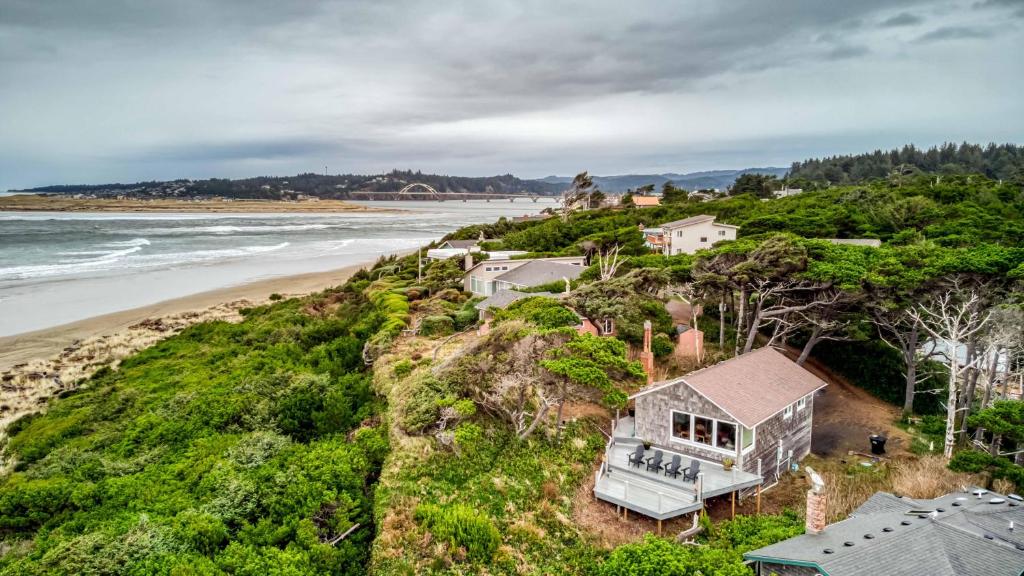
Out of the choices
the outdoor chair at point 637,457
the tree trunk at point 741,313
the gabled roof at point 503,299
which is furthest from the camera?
the gabled roof at point 503,299

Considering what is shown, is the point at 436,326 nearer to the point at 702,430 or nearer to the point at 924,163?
the point at 702,430

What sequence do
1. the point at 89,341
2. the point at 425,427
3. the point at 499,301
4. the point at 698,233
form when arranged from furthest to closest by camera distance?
the point at 698,233
the point at 89,341
the point at 499,301
the point at 425,427

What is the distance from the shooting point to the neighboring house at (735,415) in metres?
14.1

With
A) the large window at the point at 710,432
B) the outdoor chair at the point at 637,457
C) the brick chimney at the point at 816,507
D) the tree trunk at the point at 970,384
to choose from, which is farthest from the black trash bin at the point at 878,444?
the brick chimney at the point at 816,507

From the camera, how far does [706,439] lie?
14531mm

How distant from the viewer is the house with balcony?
43.8ft

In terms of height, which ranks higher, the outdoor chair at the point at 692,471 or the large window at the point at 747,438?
the large window at the point at 747,438

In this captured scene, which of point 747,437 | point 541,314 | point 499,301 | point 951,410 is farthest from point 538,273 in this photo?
point 951,410

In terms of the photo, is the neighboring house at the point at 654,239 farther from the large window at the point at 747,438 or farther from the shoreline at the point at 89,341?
the large window at the point at 747,438

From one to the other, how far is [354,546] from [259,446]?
564 cm

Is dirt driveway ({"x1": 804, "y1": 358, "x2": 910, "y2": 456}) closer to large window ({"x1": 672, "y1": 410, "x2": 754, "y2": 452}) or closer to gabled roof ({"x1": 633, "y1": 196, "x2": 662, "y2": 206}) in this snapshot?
large window ({"x1": 672, "y1": 410, "x2": 754, "y2": 452})

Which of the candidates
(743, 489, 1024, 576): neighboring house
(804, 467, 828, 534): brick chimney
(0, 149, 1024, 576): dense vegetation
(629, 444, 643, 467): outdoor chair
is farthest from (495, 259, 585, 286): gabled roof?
(743, 489, 1024, 576): neighboring house

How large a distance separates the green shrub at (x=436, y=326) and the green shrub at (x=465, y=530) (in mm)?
14111

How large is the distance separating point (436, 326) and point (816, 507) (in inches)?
753
